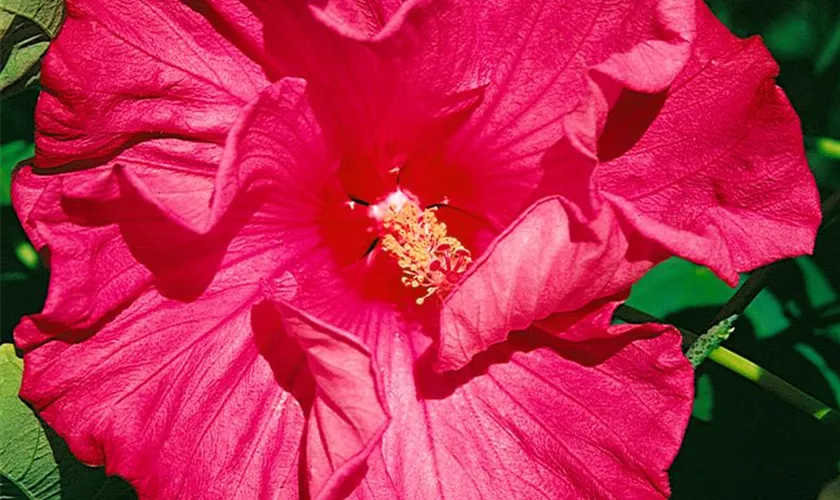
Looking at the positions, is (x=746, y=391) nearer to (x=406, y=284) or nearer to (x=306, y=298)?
(x=406, y=284)

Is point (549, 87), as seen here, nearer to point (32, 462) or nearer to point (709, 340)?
point (709, 340)

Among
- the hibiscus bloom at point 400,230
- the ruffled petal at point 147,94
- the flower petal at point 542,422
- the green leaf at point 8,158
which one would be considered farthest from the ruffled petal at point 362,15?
the green leaf at point 8,158

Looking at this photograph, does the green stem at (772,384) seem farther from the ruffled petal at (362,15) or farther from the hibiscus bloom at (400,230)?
the ruffled petal at (362,15)

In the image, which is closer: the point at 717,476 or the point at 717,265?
the point at 717,265

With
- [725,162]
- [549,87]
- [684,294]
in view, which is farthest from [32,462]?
[684,294]

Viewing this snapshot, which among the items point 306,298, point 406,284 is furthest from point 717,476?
point 306,298

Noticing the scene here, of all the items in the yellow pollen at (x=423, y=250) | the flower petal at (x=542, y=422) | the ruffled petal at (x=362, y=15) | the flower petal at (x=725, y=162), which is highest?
the ruffled petal at (x=362, y=15)
